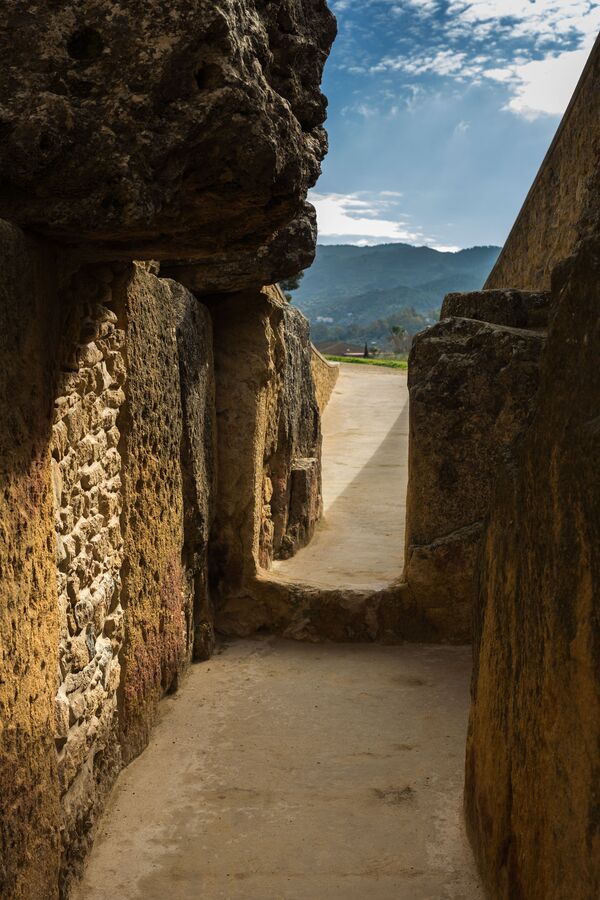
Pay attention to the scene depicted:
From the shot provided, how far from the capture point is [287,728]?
15.4 ft

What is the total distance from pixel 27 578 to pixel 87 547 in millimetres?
838

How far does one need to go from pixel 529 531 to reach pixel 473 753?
1.27 meters

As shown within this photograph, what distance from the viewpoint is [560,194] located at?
7.68 metres

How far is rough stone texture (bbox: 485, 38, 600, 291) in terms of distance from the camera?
22.3ft

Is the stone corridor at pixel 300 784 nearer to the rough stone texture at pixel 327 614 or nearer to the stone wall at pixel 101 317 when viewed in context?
the rough stone texture at pixel 327 614

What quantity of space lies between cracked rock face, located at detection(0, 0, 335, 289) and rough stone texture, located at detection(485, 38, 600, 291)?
454cm

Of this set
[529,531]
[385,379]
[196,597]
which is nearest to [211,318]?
[196,597]

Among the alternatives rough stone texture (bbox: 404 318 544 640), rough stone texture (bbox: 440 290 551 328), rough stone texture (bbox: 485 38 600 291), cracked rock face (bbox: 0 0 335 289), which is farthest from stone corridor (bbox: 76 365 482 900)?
rough stone texture (bbox: 485 38 600 291)

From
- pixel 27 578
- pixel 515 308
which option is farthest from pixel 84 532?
pixel 515 308

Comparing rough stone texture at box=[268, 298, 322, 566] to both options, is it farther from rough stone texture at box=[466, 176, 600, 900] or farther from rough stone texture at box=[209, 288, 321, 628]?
rough stone texture at box=[466, 176, 600, 900]

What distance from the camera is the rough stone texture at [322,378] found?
16.5 metres

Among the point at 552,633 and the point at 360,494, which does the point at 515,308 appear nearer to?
the point at 552,633

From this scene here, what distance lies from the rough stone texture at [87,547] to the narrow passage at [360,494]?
254cm

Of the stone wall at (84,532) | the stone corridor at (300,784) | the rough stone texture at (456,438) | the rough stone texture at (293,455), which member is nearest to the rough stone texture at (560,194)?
the rough stone texture at (456,438)
